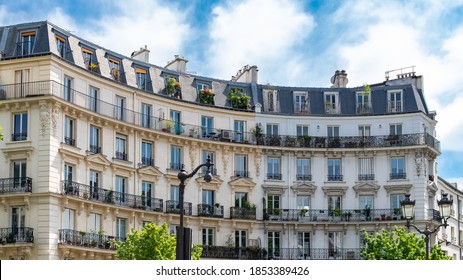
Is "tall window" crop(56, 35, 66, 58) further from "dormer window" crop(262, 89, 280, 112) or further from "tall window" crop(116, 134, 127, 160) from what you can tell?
"dormer window" crop(262, 89, 280, 112)

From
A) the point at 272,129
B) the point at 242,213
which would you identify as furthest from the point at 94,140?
the point at 272,129

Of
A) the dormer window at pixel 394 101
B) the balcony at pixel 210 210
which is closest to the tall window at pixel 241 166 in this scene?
the balcony at pixel 210 210

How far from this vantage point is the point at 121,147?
155 feet

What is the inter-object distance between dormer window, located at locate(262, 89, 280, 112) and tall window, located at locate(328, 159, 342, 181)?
191 inches

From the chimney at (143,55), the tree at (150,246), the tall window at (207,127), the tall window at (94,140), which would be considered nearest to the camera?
the tree at (150,246)

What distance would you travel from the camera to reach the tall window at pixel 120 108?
47.1 meters

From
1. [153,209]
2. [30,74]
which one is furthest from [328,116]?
[30,74]

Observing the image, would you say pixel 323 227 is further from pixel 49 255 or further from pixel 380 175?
pixel 49 255

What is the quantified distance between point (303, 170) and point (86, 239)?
1688cm

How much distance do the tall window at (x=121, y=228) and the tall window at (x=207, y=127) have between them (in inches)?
321

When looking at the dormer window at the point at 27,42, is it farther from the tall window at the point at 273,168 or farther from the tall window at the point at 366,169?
the tall window at the point at 366,169

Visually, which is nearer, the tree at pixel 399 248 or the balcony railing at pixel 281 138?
the tree at pixel 399 248

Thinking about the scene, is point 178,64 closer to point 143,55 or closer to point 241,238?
point 143,55

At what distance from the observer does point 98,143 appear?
149ft
